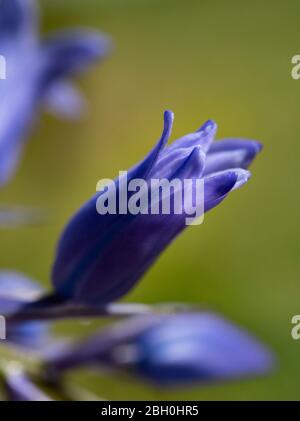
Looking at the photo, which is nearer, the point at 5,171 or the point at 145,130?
the point at 5,171

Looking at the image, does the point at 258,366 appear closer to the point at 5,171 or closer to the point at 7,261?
the point at 5,171

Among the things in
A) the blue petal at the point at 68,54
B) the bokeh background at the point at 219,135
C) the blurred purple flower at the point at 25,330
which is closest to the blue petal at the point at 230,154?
the blurred purple flower at the point at 25,330

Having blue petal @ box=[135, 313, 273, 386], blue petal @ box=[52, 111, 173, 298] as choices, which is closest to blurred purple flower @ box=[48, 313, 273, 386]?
blue petal @ box=[135, 313, 273, 386]

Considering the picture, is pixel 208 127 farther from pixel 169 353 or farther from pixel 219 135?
pixel 219 135

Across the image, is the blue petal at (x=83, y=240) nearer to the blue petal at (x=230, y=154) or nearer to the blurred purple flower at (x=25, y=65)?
the blue petal at (x=230, y=154)

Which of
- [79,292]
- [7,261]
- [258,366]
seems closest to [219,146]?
[79,292]
